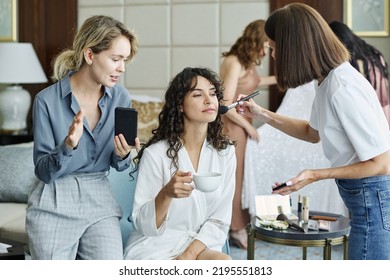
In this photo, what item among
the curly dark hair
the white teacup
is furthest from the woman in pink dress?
the white teacup

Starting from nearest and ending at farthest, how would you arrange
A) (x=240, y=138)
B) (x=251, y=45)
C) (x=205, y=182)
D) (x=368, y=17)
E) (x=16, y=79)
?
(x=205, y=182)
(x=251, y=45)
(x=240, y=138)
(x=368, y=17)
(x=16, y=79)

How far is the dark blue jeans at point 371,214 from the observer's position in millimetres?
1391

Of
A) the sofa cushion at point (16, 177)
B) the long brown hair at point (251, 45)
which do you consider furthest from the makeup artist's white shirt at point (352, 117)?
the sofa cushion at point (16, 177)

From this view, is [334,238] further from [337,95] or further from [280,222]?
[337,95]

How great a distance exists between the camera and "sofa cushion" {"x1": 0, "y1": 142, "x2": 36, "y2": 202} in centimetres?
262

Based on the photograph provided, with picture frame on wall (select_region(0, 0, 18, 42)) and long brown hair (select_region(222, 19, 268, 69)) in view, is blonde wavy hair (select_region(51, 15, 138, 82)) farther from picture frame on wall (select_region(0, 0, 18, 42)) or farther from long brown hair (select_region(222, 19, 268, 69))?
picture frame on wall (select_region(0, 0, 18, 42))

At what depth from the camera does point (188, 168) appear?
1.60 meters

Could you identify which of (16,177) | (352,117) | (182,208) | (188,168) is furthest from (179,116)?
(16,177)

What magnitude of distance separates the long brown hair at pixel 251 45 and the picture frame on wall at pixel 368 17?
2.08ft

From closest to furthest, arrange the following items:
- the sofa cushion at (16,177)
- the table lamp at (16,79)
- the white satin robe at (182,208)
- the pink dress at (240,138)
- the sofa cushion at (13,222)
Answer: the white satin robe at (182,208) → the sofa cushion at (13,222) → the sofa cushion at (16,177) → the pink dress at (240,138) → the table lamp at (16,79)

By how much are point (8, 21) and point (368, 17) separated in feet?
6.77

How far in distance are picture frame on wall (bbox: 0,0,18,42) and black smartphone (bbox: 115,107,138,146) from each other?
243 cm

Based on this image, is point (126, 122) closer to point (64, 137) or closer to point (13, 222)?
point (64, 137)

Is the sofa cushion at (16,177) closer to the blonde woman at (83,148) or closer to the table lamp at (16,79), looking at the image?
the table lamp at (16,79)
